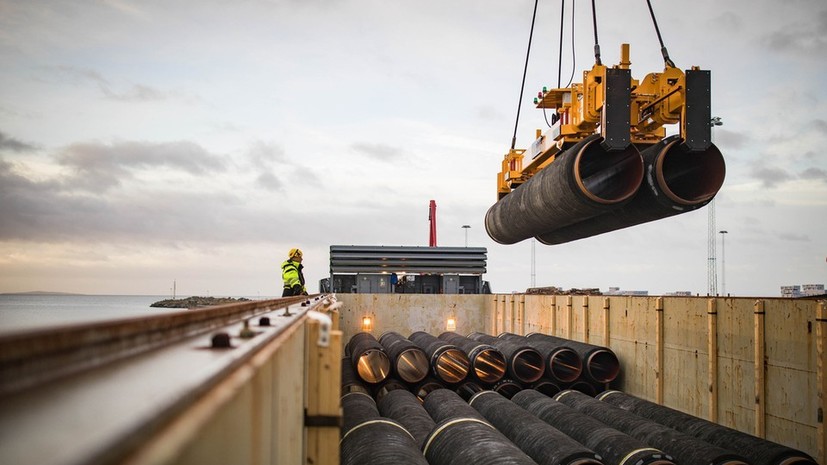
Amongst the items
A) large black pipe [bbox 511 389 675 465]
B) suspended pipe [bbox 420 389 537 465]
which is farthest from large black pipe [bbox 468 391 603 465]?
suspended pipe [bbox 420 389 537 465]

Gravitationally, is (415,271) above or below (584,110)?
below

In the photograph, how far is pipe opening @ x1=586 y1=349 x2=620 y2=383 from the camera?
12641 millimetres

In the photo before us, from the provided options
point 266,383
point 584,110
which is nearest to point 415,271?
point 584,110

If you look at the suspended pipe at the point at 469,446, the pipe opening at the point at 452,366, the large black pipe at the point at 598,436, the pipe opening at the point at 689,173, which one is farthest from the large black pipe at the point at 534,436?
the pipe opening at the point at 689,173

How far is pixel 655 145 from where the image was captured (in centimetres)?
1004

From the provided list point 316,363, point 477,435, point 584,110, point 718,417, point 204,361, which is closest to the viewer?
point 204,361

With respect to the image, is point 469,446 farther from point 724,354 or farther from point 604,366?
point 604,366

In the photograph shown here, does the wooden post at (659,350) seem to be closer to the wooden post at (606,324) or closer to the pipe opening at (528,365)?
the wooden post at (606,324)

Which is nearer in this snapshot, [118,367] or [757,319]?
[118,367]

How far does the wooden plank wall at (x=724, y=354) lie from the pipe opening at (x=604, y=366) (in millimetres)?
238

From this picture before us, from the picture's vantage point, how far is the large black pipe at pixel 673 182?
31.6 ft

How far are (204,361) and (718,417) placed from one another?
9.83 meters

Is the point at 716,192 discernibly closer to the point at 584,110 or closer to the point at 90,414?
the point at 584,110

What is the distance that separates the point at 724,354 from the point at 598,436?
2888 millimetres
